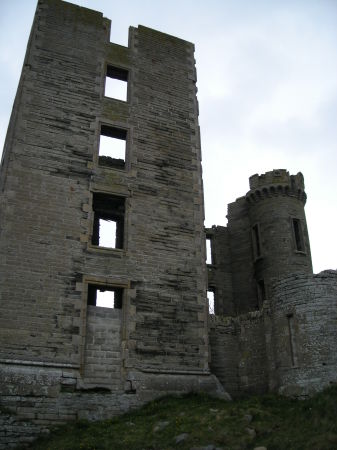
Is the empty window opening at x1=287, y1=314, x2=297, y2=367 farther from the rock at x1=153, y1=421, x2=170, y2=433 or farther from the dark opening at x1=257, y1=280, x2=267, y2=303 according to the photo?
the dark opening at x1=257, y1=280, x2=267, y2=303

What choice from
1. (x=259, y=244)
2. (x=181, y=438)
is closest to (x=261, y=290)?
(x=259, y=244)

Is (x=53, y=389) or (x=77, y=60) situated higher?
(x=77, y=60)

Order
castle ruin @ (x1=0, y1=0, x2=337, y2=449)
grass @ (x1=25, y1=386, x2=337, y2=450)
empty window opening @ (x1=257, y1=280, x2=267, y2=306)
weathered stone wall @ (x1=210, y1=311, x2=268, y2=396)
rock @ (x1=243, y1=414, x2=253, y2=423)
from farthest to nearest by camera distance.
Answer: empty window opening @ (x1=257, y1=280, x2=267, y2=306)
weathered stone wall @ (x1=210, y1=311, x2=268, y2=396)
castle ruin @ (x1=0, y1=0, x2=337, y2=449)
rock @ (x1=243, y1=414, x2=253, y2=423)
grass @ (x1=25, y1=386, x2=337, y2=450)

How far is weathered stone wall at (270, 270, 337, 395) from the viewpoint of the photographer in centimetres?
1311

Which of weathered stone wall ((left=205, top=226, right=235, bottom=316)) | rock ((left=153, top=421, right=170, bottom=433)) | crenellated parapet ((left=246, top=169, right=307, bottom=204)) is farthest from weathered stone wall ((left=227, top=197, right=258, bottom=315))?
rock ((left=153, top=421, right=170, bottom=433))

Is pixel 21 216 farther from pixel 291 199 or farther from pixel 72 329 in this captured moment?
pixel 291 199

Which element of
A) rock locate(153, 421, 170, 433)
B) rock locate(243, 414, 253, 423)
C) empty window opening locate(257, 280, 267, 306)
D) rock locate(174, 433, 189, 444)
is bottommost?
rock locate(174, 433, 189, 444)

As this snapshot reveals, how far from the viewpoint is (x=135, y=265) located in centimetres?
1513

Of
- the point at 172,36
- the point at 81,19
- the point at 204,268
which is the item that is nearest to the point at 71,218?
the point at 204,268

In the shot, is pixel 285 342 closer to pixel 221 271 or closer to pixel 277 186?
pixel 221 271

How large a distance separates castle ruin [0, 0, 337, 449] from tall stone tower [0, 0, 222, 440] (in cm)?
4

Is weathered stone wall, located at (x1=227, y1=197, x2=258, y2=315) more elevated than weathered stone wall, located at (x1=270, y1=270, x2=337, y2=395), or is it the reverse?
weathered stone wall, located at (x1=227, y1=197, x2=258, y2=315)

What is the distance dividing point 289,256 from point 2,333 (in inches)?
539

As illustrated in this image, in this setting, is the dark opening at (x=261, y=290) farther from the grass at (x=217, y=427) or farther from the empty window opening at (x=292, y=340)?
the grass at (x=217, y=427)
